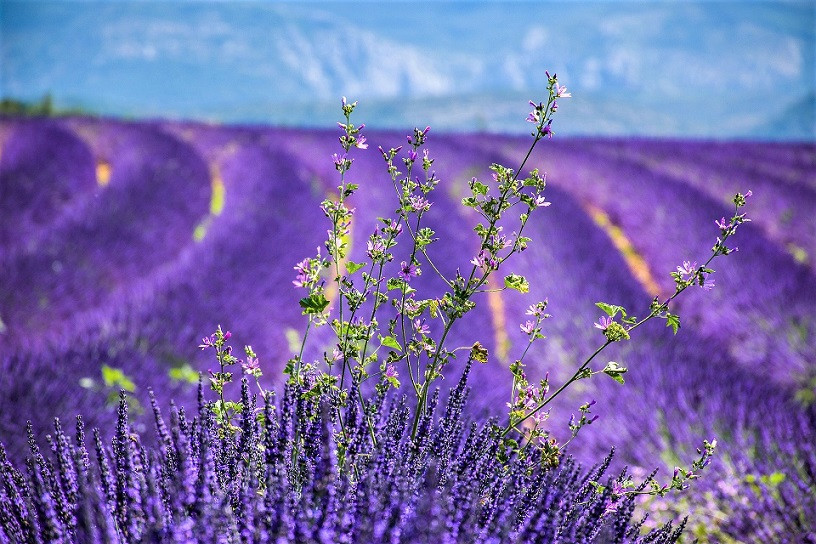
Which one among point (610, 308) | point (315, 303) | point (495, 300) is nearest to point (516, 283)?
point (610, 308)

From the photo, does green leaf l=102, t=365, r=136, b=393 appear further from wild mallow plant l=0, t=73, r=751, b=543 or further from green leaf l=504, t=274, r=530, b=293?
green leaf l=504, t=274, r=530, b=293

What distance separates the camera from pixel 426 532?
90cm

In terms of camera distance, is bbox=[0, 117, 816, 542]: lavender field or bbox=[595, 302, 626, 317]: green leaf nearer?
bbox=[595, 302, 626, 317]: green leaf

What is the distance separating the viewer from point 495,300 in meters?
6.23

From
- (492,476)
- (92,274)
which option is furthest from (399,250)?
(492,476)

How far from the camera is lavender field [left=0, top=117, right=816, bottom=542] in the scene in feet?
7.92

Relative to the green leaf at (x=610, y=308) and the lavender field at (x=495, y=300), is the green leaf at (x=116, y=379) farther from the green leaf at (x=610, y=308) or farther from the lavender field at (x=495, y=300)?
the green leaf at (x=610, y=308)

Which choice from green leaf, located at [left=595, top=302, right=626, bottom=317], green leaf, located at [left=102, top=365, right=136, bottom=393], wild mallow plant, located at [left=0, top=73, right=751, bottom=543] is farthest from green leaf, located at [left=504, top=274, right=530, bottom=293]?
green leaf, located at [left=102, top=365, right=136, bottom=393]

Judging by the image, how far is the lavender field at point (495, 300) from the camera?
2414mm

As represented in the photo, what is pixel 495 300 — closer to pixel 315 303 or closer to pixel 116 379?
pixel 116 379

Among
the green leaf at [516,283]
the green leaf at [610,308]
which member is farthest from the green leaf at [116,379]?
the green leaf at [610,308]

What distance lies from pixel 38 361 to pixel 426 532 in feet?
6.85

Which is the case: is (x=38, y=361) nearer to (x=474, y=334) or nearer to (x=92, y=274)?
(x=92, y=274)

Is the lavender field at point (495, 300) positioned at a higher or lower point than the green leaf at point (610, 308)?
higher
